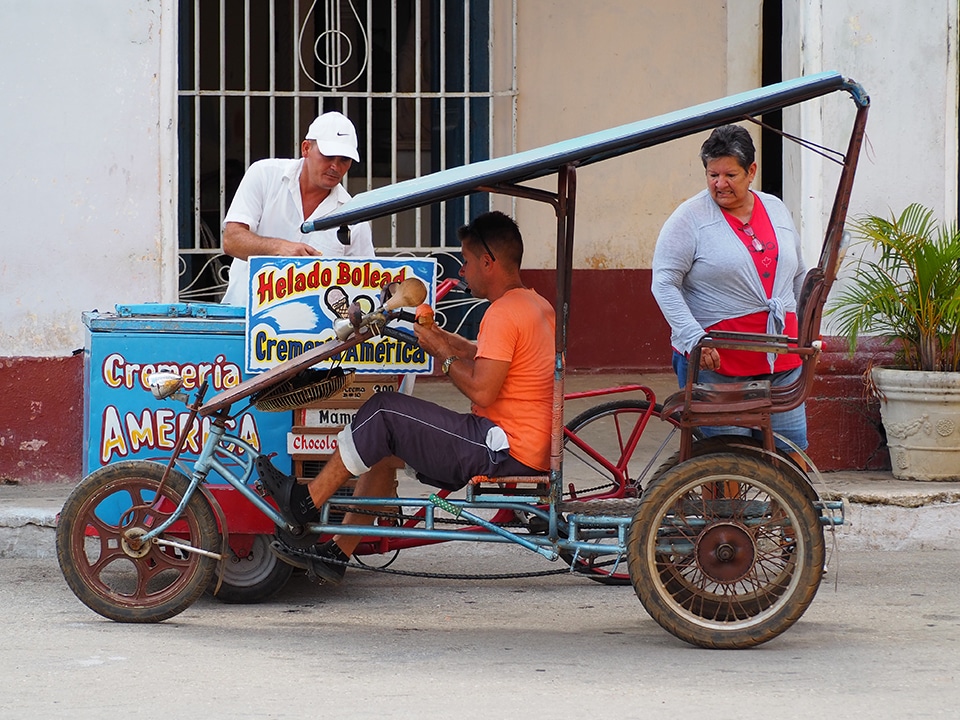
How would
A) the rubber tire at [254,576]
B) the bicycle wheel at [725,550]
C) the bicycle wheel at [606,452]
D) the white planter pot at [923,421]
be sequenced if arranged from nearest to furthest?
the bicycle wheel at [725,550], the rubber tire at [254,576], the bicycle wheel at [606,452], the white planter pot at [923,421]

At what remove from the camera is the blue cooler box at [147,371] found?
15.6ft

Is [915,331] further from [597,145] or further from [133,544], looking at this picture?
[133,544]

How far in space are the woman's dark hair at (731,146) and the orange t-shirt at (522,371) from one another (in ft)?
2.82

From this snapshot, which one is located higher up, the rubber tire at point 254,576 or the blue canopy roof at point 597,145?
the blue canopy roof at point 597,145

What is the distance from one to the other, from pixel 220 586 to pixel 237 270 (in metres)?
1.22

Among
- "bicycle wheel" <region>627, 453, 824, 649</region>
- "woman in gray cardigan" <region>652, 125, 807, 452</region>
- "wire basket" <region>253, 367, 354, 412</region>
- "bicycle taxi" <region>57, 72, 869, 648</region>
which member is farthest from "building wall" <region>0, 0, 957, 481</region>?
"bicycle wheel" <region>627, 453, 824, 649</region>

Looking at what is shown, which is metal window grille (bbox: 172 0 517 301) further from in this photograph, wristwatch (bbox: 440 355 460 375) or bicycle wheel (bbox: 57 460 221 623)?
wristwatch (bbox: 440 355 460 375)

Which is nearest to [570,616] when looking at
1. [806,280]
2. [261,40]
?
[806,280]

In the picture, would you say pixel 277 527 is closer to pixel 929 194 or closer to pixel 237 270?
pixel 237 270

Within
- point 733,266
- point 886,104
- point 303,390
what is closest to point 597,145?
point 733,266

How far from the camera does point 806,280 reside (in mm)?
4457

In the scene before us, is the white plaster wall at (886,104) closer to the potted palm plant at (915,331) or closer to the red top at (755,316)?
the potted palm plant at (915,331)

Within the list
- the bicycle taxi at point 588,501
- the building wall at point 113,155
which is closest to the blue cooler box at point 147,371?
the bicycle taxi at point 588,501

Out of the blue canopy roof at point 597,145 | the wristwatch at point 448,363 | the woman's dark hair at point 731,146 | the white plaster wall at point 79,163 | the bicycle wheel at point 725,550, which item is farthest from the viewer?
the white plaster wall at point 79,163
